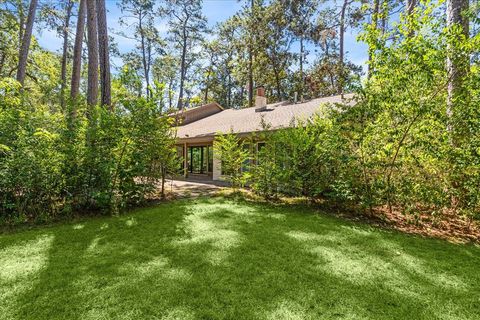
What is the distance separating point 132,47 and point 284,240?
29.0m

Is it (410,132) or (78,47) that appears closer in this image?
(410,132)

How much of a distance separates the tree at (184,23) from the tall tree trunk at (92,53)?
1472 centimetres

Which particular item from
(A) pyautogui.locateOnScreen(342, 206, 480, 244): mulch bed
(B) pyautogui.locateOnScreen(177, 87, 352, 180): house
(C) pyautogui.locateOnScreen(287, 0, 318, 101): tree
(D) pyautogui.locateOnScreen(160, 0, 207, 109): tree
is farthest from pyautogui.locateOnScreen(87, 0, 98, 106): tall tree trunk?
(C) pyautogui.locateOnScreen(287, 0, 318, 101): tree

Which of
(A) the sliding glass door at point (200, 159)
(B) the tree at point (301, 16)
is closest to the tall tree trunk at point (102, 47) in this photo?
(A) the sliding glass door at point (200, 159)

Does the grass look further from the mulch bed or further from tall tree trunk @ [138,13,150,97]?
tall tree trunk @ [138,13,150,97]

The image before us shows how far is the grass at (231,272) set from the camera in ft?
9.27

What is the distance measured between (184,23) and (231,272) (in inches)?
1037

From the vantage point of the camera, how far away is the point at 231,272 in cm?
360

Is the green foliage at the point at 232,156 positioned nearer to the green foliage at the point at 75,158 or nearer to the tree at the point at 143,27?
the green foliage at the point at 75,158

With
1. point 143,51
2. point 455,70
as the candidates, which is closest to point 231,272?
point 455,70

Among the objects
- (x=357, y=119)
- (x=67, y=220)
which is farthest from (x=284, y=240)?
(x=67, y=220)

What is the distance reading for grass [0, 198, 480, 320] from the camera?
2.83m

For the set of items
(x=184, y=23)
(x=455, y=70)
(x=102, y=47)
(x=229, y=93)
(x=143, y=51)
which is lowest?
(x=455, y=70)

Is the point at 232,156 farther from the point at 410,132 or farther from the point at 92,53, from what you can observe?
the point at 92,53
